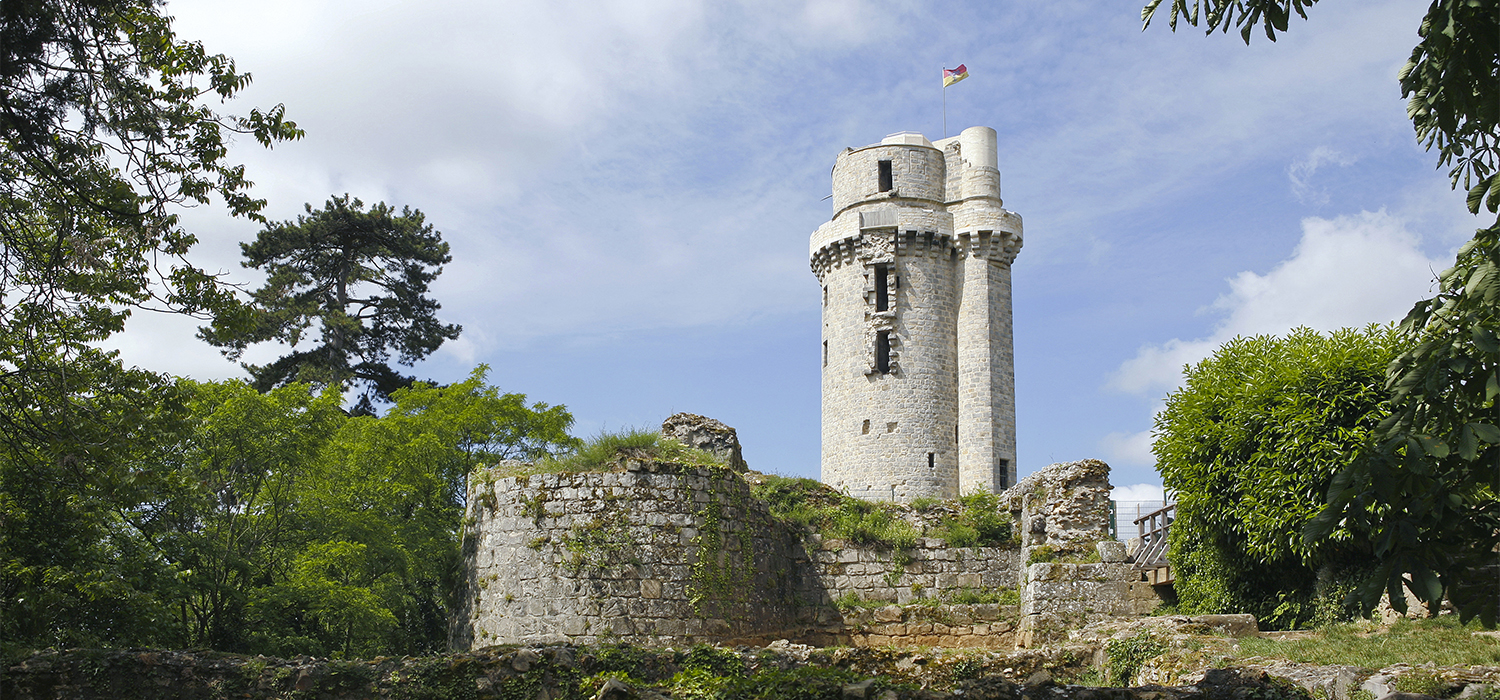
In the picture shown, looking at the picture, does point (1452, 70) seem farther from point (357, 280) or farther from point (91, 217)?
point (357, 280)

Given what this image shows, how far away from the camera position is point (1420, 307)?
628 cm

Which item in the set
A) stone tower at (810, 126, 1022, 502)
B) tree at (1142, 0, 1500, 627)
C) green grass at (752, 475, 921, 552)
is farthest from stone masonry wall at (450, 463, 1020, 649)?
stone tower at (810, 126, 1022, 502)

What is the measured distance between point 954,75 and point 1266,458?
26369 mm

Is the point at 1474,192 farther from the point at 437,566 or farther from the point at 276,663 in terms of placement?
the point at 437,566

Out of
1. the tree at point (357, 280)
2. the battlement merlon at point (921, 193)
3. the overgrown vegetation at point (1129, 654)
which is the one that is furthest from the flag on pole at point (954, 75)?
the overgrown vegetation at point (1129, 654)

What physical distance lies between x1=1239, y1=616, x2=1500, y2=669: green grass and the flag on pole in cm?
2826

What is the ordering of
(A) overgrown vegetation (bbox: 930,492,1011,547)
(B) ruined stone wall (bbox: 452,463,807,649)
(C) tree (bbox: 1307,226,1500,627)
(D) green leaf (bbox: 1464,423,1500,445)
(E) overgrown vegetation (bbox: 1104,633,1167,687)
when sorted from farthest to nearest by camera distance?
(A) overgrown vegetation (bbox: 930,492,1011,547) → (B) ruined stone wall (bbox: 452,463,807,649) → (E) overgrown vegetation (bbox: 1104,633,1167,687) → (C) tree (bbox: 1307,226,1500,627) → (D) green leaf (bbox: 1464,423,1500,445)

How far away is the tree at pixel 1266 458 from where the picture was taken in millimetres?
12898

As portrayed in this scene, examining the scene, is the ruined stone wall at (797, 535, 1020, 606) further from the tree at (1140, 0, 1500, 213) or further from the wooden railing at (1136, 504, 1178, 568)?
the tree at (1140, 0, 1500, 213)

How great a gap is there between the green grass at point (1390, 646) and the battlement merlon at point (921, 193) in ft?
76.5

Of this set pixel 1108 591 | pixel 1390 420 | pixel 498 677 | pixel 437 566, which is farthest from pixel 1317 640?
pixel 437 566

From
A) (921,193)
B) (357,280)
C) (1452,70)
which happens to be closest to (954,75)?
(921,193)

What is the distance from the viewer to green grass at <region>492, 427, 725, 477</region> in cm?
1268

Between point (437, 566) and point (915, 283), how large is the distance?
17.0 m
